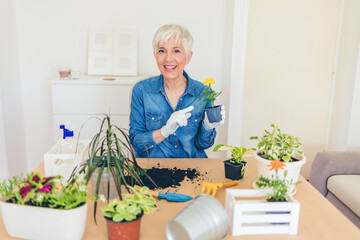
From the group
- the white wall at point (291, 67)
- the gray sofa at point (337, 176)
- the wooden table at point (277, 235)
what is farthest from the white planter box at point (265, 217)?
the white wall at point (291, 67)

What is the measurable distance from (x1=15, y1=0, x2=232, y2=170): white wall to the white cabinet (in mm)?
340

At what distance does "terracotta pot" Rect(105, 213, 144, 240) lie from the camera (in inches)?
33.9

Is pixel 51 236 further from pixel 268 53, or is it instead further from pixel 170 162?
pixel 268 53

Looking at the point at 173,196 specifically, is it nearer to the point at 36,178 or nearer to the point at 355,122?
the point at 36,178

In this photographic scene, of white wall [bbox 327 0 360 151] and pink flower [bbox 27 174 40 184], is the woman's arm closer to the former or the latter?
pink flower [bbox 27 174 40 184]

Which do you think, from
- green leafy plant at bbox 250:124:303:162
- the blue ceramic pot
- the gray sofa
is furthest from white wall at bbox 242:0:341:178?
green leafy plant at bbox 250:124:303:162

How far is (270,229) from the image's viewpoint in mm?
955

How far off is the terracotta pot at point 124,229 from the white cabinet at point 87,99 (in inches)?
66.1

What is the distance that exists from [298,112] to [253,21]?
933 millimetres

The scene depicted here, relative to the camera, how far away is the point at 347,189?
184 centimetres

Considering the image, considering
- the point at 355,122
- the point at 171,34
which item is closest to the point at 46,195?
the point at 171,34

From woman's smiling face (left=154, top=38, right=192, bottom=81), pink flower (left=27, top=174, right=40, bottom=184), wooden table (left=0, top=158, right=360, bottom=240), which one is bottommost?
wooden table (left=0, top=158, right=360, bottom=240)

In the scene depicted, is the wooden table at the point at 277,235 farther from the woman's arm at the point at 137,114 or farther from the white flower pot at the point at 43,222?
the woman's arm at the point at 137,114

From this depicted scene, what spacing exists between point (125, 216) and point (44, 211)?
21 cm
